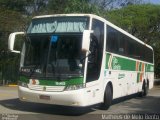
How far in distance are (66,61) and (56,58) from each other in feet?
1.17

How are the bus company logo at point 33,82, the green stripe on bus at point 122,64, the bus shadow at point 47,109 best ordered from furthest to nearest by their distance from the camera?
the green stripe on bus at point 122,64
the bus shadow at point 47,109
the bus company logo at point 33,82

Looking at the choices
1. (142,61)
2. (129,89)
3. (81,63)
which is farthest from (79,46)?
(142,61)

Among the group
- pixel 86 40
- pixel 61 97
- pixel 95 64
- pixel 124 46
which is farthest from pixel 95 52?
pixel 124 46

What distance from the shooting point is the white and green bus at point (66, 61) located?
13.1 m

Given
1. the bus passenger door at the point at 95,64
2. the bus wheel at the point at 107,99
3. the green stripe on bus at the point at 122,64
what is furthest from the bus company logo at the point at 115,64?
the bus passenger door at the point at 95,64

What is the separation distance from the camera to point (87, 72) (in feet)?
44.0

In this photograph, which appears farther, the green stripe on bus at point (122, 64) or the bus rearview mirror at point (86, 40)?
the green stripe on bus at point (122, 64)

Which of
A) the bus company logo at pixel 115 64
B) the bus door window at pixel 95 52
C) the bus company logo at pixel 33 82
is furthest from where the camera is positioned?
the bus company logo at pixel 115 64

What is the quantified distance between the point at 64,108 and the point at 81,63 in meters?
2.97

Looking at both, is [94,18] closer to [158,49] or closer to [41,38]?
[41,38]

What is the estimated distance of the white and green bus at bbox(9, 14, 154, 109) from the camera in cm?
1312

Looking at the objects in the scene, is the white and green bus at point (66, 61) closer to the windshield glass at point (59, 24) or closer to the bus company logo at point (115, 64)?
the windshield glass at point (59, 24)

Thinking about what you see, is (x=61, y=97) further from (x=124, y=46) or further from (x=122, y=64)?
(x=124, y=46)

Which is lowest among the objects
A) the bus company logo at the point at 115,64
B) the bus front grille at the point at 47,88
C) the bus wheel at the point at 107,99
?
the bus wheel at the point at 107,99
